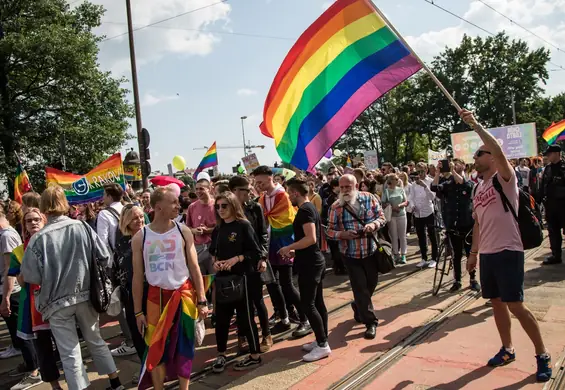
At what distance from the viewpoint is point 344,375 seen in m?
4.11

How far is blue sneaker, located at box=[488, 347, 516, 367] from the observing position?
157 inches

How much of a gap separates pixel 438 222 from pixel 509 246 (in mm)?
5045

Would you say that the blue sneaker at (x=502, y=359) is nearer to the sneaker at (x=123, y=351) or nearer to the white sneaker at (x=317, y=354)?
the white sneaker at (x=317, y=354)

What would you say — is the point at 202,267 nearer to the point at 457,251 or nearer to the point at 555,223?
the point at 457,251

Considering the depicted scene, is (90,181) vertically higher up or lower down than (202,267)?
higher up

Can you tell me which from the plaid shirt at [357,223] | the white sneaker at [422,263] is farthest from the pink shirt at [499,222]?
the white sneaker at [422,263]

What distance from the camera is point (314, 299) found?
4582 millimetres

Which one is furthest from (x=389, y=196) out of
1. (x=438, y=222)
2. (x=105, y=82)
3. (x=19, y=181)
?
(x=105, y=82)

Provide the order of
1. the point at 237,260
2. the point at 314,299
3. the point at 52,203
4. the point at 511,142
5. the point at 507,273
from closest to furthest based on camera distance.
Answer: the point at 507,273, the point at 52,203, the point at 237,260, the point at 314,299, the point at 511,142

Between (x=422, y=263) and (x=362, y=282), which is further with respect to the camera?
(x=422, y=263)

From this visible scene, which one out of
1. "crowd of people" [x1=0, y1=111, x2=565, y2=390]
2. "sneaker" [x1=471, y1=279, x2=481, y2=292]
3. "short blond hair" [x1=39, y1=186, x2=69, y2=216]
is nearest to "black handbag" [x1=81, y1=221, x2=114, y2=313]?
"crowd of people" [x1=0, y1=111, x2=565, y2=390]

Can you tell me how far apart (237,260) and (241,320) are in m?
0.64

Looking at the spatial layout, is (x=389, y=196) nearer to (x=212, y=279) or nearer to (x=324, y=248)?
(x=324, y=248)

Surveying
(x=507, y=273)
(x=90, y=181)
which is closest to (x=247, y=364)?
(x=507, y=273)
